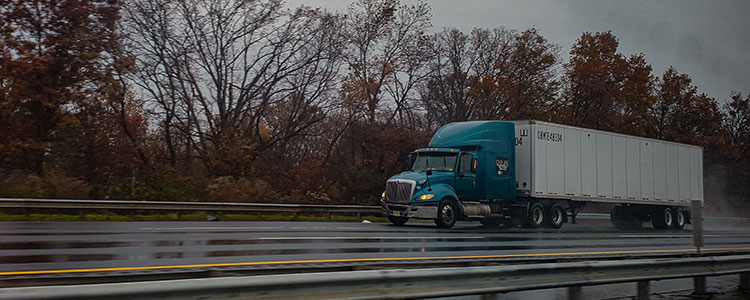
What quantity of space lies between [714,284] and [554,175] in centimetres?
1318

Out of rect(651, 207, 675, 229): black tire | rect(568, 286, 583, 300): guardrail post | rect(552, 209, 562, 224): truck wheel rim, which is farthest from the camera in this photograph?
rect(651, 207, 675, 229): black tire

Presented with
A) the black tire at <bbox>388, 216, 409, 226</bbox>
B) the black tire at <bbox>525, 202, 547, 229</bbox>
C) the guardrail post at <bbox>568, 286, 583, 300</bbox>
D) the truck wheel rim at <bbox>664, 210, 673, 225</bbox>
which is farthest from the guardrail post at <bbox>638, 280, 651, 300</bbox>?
the truck wheel rim at <bbox>664, 210, 673, 225</bbox>

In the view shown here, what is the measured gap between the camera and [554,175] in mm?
25078

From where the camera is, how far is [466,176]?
2355 centimetres

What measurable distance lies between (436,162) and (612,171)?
8.05 meters

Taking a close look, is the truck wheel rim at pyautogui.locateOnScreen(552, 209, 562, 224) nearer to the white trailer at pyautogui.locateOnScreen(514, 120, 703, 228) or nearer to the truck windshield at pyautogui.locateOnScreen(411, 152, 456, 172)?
the white trailer at pyautogui.locateOnScreen(514, 120, 703, 228)

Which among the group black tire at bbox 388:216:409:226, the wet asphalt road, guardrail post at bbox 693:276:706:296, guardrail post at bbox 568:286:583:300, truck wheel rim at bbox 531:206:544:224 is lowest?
guardrail post at bbox 693:276:706:296

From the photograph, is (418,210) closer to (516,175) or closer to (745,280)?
(516,175)

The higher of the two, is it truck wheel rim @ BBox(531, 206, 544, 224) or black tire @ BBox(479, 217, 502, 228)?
truck wheel rim @ BBox(531, 206, 544, 224)

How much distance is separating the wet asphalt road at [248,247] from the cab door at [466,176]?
242 centimetres

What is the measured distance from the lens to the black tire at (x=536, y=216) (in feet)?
81.6

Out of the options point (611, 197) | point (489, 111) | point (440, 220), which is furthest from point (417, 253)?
point (489, 111)

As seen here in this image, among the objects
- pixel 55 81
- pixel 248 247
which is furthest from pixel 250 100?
pixel 248 247

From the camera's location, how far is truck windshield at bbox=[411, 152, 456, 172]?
23.5m
